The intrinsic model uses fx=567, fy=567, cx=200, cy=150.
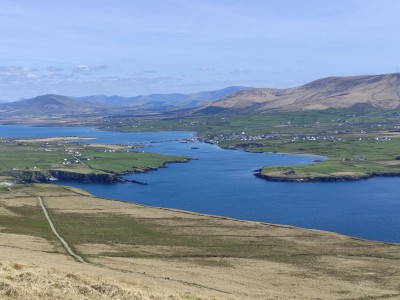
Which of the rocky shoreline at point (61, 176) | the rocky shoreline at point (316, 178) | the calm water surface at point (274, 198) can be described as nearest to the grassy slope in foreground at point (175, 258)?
the calm water surface at point (274, 198)

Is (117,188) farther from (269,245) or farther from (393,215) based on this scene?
(269,245)

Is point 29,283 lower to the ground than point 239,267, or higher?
higher

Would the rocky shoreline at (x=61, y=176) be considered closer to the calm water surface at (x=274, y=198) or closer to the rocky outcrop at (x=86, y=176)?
the rocky outcrop at (x=86, y=176)

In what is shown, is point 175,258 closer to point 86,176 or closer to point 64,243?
point 64,243

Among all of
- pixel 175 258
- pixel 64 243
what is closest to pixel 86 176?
pixel 64 243

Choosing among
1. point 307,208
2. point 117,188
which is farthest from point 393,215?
point 117,188

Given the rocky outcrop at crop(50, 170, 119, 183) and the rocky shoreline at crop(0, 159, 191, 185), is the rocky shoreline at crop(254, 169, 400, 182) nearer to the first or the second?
the rocky shoreline at crop(0, 159, 191, 185)

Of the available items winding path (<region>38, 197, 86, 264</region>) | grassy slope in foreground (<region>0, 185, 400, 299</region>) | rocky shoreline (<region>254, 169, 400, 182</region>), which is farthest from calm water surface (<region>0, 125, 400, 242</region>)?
winding path (<region>38, 197, 86, 264</region>)

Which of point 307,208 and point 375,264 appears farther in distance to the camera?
point 307,208
